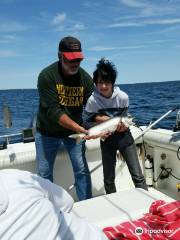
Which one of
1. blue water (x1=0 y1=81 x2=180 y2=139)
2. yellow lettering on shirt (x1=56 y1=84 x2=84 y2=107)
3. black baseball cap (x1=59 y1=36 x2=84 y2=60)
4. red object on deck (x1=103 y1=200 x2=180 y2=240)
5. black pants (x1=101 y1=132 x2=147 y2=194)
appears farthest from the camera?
blue water (x1=0 y1=81 x2=180 y2=139)

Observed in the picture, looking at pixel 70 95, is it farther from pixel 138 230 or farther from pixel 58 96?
pixel 138 230

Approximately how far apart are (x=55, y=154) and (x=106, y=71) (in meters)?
1.14

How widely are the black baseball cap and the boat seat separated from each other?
1452 millimetres

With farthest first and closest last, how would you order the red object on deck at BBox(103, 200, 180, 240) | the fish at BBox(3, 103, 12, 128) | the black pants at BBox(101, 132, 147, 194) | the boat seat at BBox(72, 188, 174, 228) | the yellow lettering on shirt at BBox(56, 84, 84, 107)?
the fish at BBox(3, 103, 12, 128), the black pants at BBox(101, 132, 147, 194), the yellow lettering on shirt at BBox(56, 84, 84, 107), the boat seat at BBox(72, 188, 174, 228), the red object on deck at BBox(103, 200, 180, 240)

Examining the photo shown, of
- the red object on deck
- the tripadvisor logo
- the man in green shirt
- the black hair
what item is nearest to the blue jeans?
the man in green shirt

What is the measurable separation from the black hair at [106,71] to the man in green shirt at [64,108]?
24 cm

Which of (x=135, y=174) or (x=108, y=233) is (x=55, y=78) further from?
(x=108, y=233)

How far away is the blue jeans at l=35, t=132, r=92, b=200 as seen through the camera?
4121mm

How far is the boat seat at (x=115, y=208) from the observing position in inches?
110

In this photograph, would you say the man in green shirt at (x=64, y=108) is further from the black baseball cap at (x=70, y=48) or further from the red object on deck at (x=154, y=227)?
the red object on deck at (x=154, y=227)

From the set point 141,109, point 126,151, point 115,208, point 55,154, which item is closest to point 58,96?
point 55,154

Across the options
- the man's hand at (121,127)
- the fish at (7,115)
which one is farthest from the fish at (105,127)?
the fish at (7,115)

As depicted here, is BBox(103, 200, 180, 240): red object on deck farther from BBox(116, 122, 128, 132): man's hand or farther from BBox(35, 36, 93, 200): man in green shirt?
BBox(35, 36, 93, 200): man in green shirt

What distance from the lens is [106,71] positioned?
3.90 m
